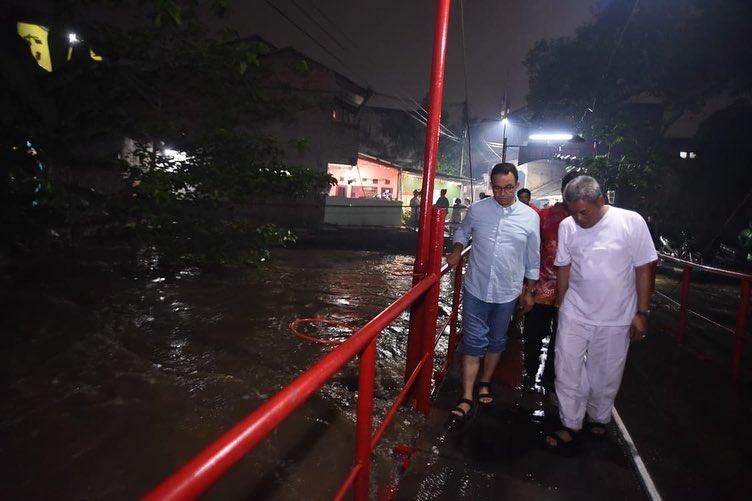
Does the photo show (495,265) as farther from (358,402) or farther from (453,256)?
(358,402)

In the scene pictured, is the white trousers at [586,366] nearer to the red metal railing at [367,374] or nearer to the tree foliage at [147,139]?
the red metal railing at [367,374]

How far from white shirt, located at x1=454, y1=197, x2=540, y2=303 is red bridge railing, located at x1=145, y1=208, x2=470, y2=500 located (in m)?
0.33

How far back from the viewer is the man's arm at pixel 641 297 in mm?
2742

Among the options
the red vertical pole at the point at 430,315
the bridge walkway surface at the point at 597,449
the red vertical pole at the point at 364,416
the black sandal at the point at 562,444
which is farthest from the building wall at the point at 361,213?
the red vertical pole at the point at 364,416

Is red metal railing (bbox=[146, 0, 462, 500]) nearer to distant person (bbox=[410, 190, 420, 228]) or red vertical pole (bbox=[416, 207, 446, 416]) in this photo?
red vertical pole (bbox=[416, 207, 446, 416])

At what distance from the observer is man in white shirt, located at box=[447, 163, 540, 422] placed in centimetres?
317

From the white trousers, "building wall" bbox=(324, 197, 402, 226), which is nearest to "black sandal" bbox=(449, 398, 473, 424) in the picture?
the white trousers

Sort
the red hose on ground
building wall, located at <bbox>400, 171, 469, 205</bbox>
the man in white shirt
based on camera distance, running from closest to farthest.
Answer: the man in white shirt → the red hose on ground → building wall, located at <bbox>400, 171, 469, 205</bbox>

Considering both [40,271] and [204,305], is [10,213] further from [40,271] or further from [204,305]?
[204,305]

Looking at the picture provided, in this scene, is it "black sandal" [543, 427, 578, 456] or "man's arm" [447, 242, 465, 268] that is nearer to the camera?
"black sandal" [543, 427, 578, 456]

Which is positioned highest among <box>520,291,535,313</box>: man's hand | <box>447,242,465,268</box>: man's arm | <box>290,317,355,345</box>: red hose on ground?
<box>447,242,465,268</box>: man's arm

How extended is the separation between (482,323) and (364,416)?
1750mm

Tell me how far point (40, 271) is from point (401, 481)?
31.5 ft

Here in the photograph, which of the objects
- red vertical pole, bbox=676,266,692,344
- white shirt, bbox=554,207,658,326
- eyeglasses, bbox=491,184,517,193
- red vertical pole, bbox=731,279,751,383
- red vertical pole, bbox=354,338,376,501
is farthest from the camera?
red vertical pole, bbox=676,266,692,344
